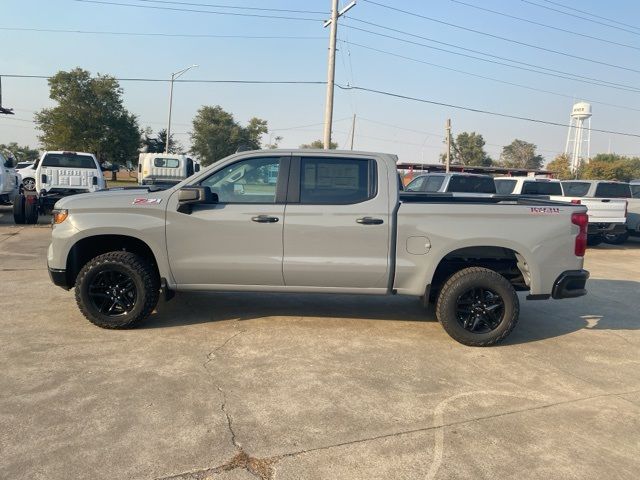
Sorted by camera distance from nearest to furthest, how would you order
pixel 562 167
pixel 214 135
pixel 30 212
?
pixel 30 212 < pixel 214 135 < pixel 562 167

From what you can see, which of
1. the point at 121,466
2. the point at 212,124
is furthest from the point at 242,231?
the point at 212,124

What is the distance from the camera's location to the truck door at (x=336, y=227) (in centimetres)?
483

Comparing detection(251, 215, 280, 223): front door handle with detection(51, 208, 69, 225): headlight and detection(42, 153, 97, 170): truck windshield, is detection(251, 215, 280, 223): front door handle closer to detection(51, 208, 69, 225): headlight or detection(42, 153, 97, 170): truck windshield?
detection(51, 208, 69, 225): headlight

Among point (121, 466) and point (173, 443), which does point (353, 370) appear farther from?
point (121, 466)

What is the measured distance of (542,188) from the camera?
47.0 feet

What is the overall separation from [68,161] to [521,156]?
91.6m

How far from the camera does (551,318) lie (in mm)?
6199

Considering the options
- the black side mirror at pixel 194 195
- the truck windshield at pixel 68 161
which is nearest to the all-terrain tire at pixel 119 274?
the black side mirror at pixel 194 195

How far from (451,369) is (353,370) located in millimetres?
909

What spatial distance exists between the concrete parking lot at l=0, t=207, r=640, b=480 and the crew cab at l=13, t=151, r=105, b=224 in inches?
325

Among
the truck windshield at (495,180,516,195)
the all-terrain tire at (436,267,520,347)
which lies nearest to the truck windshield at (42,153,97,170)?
the truck windshield at (495,180,516,195)

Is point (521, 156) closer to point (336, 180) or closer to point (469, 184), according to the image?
point (469, 184)

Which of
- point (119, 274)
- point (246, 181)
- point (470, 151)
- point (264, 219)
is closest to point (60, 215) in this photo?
point (119, 274)

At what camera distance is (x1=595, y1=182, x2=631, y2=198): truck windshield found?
1379cm
